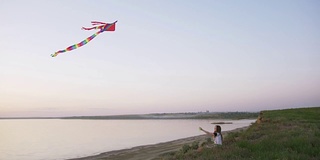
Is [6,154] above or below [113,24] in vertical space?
below

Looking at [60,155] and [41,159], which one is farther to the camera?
[60,155]

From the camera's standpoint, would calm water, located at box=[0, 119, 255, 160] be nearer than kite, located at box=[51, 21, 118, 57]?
No

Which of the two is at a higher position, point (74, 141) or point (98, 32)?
point (98, 32)

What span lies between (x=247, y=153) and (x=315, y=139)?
293 cm

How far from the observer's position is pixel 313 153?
28.3 feet

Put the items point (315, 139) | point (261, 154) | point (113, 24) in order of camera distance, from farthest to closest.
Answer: point (315, 139), point (113, 24), point (261, 154)

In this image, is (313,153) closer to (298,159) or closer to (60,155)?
(298,159)

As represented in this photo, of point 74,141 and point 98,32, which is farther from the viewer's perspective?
point 74,141

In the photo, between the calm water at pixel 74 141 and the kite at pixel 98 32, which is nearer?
the kite at pixel 98 32

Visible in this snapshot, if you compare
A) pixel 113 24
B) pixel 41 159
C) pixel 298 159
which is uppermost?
pixel 113 24

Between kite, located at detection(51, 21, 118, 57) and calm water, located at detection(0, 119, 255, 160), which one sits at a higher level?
kite, located at detection(51, 21, 118, 57)

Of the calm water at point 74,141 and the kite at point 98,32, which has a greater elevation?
the kite at point 98,32

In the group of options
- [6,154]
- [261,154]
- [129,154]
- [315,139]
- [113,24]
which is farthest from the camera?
[6,154]

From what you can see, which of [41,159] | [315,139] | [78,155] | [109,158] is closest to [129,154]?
[109,158]
